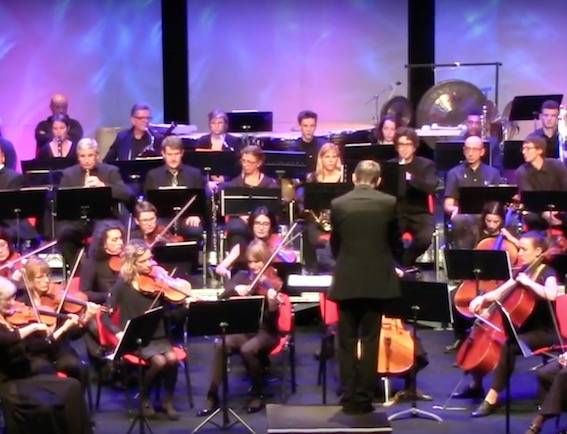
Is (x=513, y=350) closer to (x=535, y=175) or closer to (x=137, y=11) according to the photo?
(x=535, y=175)

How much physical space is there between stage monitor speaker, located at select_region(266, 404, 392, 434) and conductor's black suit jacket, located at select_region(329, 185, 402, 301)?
0.74 m

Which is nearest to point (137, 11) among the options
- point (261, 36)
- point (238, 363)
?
point (261, 36)

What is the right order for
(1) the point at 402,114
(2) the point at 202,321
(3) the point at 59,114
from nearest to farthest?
1. (2) the point at 202,321
2. (3) the point at 59,114
3. (1) the point at 402,114

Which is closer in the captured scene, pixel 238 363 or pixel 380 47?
pixel 238 363

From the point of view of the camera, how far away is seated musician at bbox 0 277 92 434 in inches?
281

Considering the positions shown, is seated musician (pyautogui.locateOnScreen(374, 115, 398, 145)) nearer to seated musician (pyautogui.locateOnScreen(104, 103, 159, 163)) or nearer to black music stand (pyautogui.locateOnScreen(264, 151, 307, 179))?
black music stand (pyautogui.locateOnScreen(264, 151, 307, 179))

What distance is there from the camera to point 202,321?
7707 millimetres

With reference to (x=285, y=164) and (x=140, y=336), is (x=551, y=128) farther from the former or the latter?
(x=140, y=336)

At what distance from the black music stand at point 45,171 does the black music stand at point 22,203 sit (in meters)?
0.75

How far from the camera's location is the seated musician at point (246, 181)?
10125 millimetres

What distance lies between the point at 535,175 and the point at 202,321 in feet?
13.3

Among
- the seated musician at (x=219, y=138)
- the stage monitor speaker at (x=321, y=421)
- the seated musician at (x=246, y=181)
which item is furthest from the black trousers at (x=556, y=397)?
the seated musician at (x=219, y=138)

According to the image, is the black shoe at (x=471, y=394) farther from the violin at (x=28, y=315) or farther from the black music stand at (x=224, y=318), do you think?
the violin at (x=28, y=315)

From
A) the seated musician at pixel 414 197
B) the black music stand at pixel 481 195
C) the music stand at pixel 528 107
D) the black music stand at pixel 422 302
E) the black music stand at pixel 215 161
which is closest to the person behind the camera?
the black music stand at pixel 422 302
